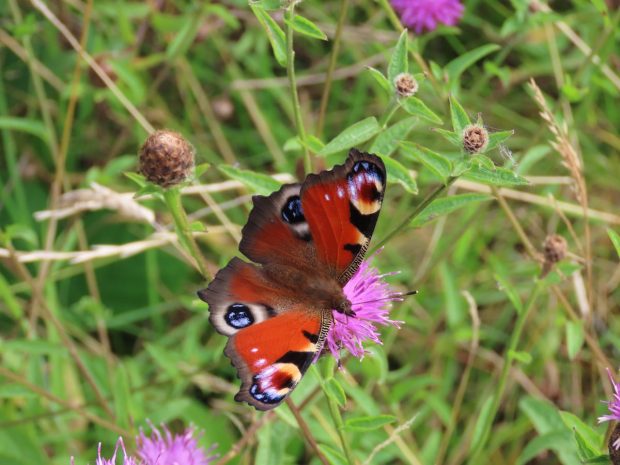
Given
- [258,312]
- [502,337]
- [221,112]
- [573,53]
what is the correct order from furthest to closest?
[573,53]
[221,112]
[502,337]
[258,312]

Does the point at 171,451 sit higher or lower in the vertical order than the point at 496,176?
lower

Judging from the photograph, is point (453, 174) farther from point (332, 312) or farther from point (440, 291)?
point (440, 291)

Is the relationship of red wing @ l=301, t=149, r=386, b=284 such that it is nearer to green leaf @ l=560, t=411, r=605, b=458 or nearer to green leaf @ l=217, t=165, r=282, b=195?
green leaf @ l=217, t=165, r=282, b=195

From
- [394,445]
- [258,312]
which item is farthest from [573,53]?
[258,312]

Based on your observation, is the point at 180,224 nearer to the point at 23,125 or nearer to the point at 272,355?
the point at 272,355

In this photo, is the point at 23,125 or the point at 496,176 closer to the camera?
the point at 496,176

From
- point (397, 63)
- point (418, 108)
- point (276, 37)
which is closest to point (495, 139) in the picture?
point (418, 108)
